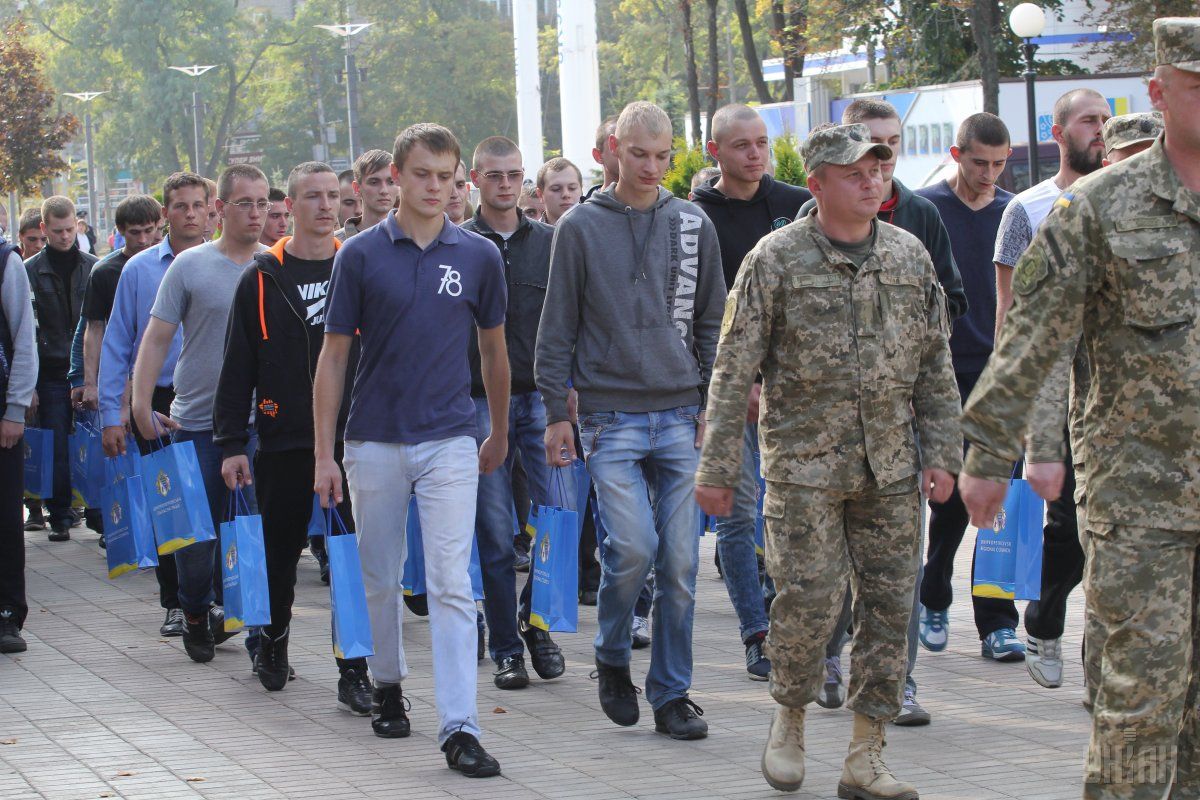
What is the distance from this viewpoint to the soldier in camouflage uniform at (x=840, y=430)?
217 inches

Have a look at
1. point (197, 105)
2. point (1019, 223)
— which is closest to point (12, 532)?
point (1019, 223)

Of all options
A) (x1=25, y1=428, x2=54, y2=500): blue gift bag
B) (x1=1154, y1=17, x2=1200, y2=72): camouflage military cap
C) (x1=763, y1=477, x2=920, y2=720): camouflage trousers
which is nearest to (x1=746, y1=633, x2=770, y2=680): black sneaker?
(x1=763, y1=477, x2=920, y2=720): camouflage trousers

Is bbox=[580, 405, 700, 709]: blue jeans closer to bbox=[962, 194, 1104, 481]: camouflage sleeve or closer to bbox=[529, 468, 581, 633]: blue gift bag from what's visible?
bbox=[529, 468, 581, 633]: blue gift bag

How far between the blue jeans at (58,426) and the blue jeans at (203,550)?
475 centimetres

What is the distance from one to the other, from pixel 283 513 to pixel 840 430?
107 inches

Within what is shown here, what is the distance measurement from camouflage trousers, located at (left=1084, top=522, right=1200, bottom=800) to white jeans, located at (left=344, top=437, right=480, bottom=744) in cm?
247

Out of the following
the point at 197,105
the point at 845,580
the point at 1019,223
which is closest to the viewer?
the point at 845,580

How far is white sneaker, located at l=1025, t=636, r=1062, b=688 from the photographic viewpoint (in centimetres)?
702

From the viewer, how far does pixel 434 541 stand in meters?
6.16

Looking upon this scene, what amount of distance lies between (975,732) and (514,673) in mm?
1966

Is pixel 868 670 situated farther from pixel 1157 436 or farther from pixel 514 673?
pixel 514 673

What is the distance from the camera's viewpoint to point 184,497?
798 cm

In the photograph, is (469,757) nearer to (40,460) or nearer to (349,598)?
(349,598)

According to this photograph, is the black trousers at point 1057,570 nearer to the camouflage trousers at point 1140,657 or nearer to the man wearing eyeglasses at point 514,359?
the man wearing eyeglasses at point 514,359
